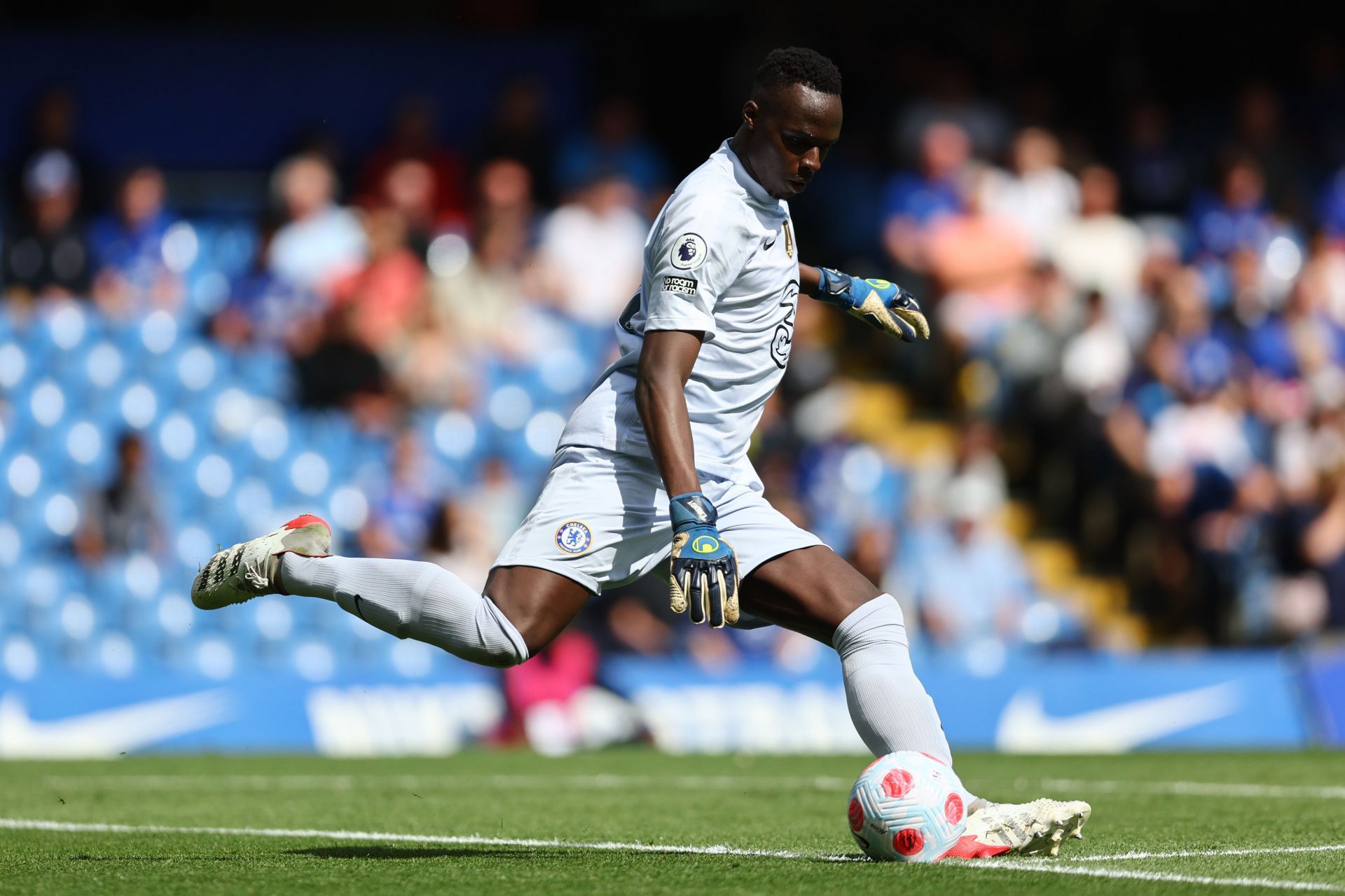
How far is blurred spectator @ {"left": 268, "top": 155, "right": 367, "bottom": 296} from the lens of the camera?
44.7 ft

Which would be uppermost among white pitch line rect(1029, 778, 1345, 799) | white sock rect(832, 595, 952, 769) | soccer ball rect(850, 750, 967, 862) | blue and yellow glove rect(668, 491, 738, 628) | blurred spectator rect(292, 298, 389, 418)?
blurred spectator rect(292, 298, 389, 418)

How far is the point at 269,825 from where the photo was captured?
21.4ft

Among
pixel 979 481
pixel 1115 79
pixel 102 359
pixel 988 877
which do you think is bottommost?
pixel 988 877

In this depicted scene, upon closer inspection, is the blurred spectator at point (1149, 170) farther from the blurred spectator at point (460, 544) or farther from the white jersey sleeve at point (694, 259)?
the white jersey sleeve at point (694, 259)

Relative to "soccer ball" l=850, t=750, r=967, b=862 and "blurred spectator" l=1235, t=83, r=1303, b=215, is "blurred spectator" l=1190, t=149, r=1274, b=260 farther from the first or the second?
"soccer ball" l=850, t=750, r=967, b=862

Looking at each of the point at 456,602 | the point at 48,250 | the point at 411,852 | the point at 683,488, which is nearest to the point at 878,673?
the point at 683,488

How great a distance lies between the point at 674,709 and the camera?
1181cm

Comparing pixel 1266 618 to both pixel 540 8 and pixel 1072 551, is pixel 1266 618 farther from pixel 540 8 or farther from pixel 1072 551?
pixel 540 8

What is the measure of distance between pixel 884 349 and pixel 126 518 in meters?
6.11

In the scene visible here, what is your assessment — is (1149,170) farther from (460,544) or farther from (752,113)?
(752,113)

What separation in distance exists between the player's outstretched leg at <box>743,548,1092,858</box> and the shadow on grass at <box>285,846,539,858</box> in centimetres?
103

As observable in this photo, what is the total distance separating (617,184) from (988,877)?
10423 millimetres

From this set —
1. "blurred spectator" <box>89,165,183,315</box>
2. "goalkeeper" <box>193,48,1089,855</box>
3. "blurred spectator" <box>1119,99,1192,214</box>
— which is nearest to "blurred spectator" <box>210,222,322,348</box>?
"blurred spectator" <box>89,165,183,315</box>

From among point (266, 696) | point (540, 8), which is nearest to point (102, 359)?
point (266, 696)
